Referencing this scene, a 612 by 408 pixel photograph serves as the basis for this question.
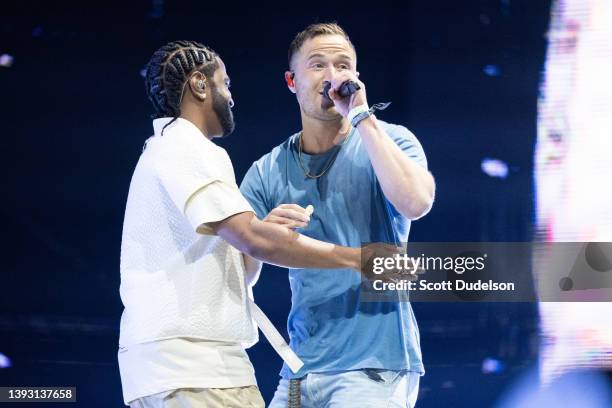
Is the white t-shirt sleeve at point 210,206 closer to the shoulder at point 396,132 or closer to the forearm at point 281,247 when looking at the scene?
the forearm at point 281,247

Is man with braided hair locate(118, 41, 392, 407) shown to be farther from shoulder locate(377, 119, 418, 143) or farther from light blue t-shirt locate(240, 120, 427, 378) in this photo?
shoulder locate(377, 119, 418, 143)

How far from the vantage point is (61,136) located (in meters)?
3.38

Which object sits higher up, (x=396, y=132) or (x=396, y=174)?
(x=396, y=132)

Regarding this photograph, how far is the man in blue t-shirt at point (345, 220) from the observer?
2016mm

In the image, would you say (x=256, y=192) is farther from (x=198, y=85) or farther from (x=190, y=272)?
(x=190, y=272)

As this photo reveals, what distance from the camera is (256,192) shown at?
7.48ft

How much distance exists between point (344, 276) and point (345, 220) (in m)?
0.13

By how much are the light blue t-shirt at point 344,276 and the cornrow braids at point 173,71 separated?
1.25 feet

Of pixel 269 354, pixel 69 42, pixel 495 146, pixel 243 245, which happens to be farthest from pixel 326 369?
pixel 69 42

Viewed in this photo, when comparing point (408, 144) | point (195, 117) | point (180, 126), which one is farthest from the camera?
point (408, 144)

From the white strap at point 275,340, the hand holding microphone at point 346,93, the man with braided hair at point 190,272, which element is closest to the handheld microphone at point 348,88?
the hand holding microphone at point 346,93

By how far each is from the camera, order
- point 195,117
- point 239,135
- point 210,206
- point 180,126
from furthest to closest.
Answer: point 239,135
point 195,117
point 180,126
point 210,206

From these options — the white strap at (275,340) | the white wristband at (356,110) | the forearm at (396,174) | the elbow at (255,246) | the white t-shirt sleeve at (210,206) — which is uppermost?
the white wristband at (356,110)

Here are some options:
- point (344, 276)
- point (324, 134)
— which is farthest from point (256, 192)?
point (344, 276)
